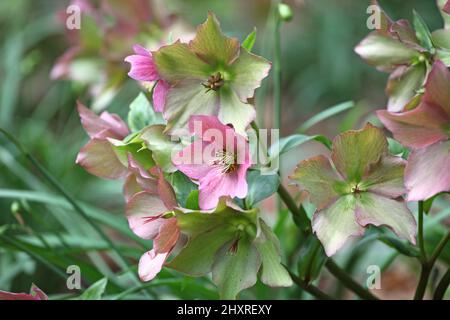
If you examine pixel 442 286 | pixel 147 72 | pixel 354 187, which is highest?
pixel 147 72

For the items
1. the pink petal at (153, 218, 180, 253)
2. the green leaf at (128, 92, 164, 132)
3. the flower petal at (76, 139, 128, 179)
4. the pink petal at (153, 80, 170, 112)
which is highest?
the pink petal at (153, 80, 170, 112)

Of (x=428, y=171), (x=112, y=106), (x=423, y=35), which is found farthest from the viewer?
(x=112, y=106)

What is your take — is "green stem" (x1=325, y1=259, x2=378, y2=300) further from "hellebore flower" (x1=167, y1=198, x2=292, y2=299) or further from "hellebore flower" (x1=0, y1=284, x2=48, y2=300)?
"hellebore flower" (x1=0, y1=284, x2=48, y2=300)

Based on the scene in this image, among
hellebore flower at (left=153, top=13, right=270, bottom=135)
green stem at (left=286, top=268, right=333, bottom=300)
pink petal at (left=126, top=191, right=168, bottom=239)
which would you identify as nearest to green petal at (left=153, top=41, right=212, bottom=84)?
hellebore flower at (left=153, top=13, right=270, bottom=135)

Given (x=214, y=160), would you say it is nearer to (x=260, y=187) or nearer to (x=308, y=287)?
(x=260, y=187)

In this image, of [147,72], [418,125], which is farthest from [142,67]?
[418,125]

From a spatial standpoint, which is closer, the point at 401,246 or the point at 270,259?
the point at 270,259

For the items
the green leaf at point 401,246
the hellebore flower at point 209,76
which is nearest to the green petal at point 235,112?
the hellebore flower at point 209,76
